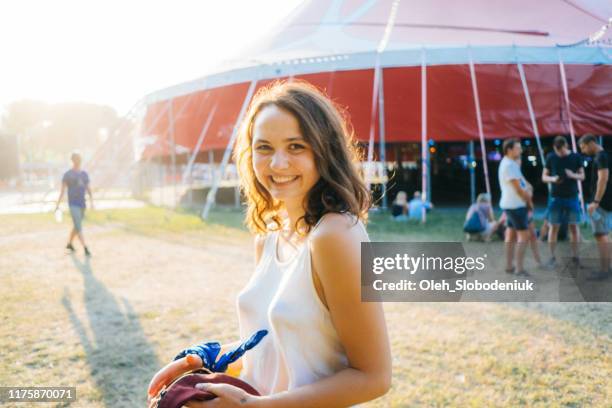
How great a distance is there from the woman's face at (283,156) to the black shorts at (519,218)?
15.6 feet

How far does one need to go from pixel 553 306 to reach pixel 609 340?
0.95m

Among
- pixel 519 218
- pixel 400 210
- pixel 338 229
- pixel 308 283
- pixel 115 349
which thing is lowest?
pixel 115 349

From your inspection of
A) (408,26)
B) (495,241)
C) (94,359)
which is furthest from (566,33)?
(94,359)

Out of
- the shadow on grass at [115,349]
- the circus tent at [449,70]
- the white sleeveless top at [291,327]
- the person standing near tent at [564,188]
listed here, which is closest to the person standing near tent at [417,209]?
the circus tent at [449,70]

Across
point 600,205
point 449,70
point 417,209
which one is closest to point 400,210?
point 417,209

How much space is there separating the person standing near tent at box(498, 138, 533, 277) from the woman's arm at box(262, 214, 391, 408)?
4.74 m

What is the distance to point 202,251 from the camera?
7.63m

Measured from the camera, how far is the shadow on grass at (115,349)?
303cm

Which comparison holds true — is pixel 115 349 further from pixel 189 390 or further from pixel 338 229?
pixel 338 229

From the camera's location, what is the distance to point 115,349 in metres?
3.69

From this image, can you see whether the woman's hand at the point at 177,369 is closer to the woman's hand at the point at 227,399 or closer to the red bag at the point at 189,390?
the red bag at the point at 189,390

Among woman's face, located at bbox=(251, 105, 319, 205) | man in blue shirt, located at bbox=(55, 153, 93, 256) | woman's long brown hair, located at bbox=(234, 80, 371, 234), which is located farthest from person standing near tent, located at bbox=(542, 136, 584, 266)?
man in blue shirt, located at bbox=(55, 153, 93, 256)

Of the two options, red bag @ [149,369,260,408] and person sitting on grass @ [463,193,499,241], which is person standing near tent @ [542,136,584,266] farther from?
red bag @ [149,369,260,408]

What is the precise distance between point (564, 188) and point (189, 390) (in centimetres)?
560
